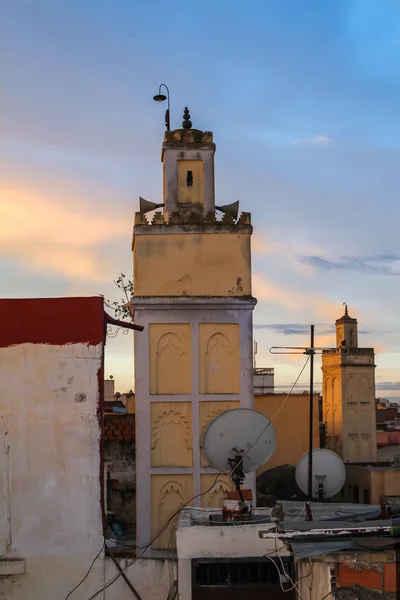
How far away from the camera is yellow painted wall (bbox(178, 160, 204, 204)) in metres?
16.1

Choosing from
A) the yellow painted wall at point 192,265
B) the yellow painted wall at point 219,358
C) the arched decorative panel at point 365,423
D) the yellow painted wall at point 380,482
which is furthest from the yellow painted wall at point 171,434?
the arched decorative panel at point 365,423

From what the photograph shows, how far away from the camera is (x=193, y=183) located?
1625cm

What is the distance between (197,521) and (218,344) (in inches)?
201

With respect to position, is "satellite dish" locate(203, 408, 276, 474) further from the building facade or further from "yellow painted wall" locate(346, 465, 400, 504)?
"yellow painted wall" locate(346, 465, 400, 504)

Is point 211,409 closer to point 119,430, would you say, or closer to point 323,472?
point 323,472

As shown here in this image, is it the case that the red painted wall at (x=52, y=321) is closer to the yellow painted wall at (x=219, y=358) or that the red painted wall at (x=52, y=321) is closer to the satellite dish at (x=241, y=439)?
the satellite dish at (x=241, y=439)

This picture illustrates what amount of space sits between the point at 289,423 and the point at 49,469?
49.1 ft

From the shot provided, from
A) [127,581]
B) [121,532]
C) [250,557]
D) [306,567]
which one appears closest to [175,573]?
[127,581]

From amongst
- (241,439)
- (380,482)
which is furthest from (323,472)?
(380,482)

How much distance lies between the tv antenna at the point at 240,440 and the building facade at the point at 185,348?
143 inches

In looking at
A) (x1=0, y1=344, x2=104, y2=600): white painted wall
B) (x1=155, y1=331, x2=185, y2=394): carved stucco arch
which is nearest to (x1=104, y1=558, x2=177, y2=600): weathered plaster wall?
(x1=0, y1=344, x2=104, y2=600): white painted wall

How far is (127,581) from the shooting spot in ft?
36.2

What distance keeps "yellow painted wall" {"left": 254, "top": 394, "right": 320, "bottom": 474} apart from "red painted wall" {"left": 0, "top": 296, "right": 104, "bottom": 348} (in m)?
14.1

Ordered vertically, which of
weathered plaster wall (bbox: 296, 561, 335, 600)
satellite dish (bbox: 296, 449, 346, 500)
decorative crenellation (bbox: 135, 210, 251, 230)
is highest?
decorative crenellation (bbox: 135, 210, 251, 230)
